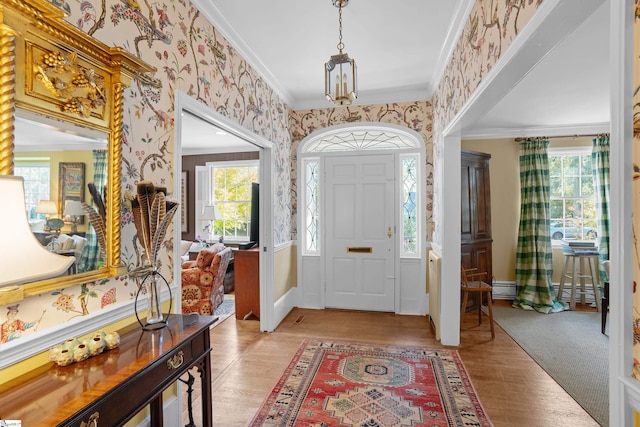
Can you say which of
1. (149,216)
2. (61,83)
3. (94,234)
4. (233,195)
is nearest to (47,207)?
(94,234)

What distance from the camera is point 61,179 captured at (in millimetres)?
1307

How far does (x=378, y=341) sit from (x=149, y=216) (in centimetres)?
257

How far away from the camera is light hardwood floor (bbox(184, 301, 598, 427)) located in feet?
7.12

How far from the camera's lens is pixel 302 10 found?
233 cm

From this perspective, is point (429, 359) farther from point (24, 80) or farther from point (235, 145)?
point (235, 145)

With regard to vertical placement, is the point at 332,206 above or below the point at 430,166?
below

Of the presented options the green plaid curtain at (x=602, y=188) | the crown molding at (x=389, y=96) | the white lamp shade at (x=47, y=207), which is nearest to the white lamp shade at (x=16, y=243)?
the white lamp shade at (x=47, y=207)

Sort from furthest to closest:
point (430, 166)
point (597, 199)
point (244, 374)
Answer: point (597, 199) < point (430, 166) < point (244, 374)

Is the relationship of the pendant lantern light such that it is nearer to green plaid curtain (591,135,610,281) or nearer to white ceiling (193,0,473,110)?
white ceiling (193,0,473,110)

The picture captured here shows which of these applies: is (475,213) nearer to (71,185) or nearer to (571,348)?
(571,348)

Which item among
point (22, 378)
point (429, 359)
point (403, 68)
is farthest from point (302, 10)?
point (429, 359)

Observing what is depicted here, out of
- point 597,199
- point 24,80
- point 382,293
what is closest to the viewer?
point 24,80

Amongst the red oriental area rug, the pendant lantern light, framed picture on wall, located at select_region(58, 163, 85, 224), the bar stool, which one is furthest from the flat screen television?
the bar stool

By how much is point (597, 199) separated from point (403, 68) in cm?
352
